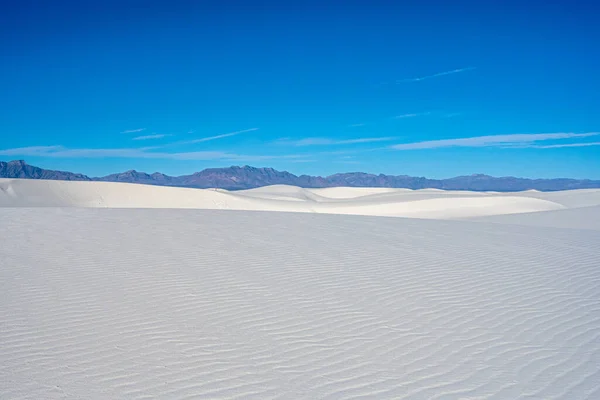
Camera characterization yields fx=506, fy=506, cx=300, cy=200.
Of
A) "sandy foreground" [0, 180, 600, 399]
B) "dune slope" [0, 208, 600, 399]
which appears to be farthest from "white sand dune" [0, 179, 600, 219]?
"dune slope" [0, 208, 600, 399]

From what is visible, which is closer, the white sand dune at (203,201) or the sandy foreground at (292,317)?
the sandy foreground at (292,317)

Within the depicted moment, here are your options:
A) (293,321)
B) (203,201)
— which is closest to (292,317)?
(293,321)

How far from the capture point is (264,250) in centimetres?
1030

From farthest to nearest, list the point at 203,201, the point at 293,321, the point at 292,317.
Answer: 1. the point at 203,201
2. the point at 292,317
3. the point at 293,321

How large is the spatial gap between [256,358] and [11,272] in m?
5.07

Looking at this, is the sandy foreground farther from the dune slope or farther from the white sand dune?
the white sand dune

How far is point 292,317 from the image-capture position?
5688 mm

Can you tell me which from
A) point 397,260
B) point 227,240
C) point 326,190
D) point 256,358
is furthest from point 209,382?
point 326,190

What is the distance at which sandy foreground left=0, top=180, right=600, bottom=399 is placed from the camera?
13.1 feet

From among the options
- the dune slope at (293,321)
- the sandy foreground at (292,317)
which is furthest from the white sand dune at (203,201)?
the dune slope at (293,321)

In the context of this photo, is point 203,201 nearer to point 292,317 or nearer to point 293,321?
point 292,317

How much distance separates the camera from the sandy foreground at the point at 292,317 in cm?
401

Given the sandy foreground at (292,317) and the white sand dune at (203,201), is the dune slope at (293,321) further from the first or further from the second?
the white sand dune at (203,201)

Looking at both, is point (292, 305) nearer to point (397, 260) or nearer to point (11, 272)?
point (397, 260)
